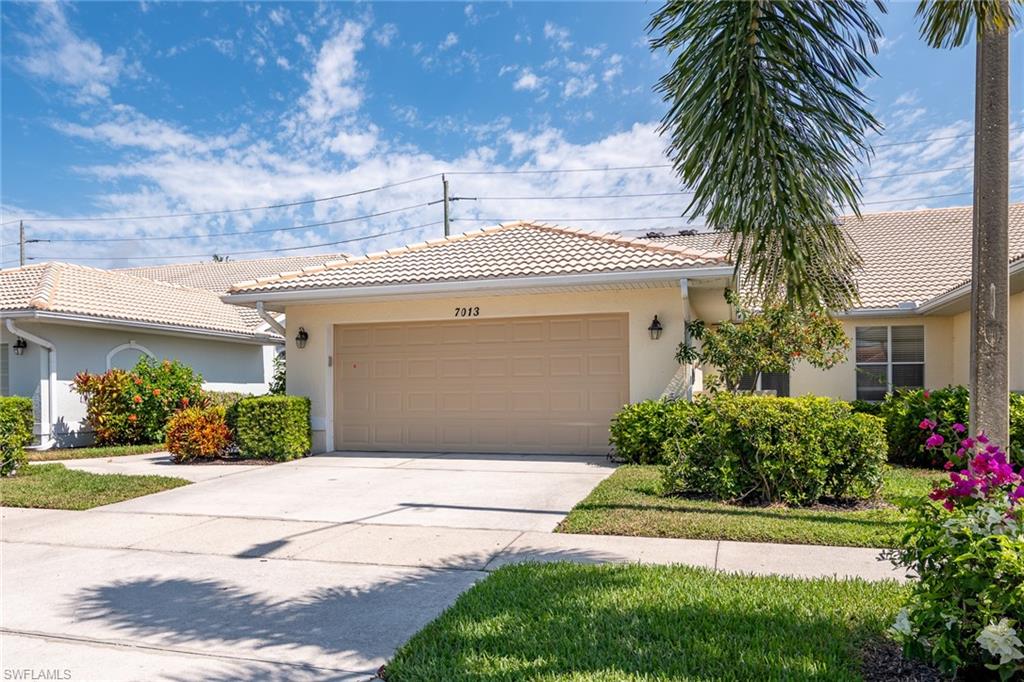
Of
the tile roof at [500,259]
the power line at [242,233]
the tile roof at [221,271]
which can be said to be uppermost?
the power line at [242,233]

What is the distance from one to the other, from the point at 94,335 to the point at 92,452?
3.40 m

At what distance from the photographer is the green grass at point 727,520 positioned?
5559 millimetres

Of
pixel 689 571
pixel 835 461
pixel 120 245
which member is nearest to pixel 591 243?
pixel 835 461

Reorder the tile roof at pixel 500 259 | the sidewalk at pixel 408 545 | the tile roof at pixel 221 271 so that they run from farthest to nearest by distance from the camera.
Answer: the tile roof at pixel 221 271, the tile roof at pixel 500 259, the sidewalk at pixel 408 545

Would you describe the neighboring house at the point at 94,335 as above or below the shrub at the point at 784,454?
above

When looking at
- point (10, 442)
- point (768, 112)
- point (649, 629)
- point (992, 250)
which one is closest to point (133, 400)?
point (10, 442)

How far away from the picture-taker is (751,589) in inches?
165

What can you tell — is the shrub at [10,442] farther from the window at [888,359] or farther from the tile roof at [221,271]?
the tile roof at [221,271]

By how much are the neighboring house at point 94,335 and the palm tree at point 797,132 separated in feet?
46.1

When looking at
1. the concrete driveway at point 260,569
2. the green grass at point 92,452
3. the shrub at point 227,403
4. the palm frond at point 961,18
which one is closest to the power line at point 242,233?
the shrub at point 227,403

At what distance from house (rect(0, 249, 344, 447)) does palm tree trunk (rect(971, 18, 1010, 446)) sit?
1133 cm

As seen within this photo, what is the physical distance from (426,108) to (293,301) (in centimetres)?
686

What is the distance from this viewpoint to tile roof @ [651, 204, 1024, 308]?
47.0 ft

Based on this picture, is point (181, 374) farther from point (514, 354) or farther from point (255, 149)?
point (514, 354)
